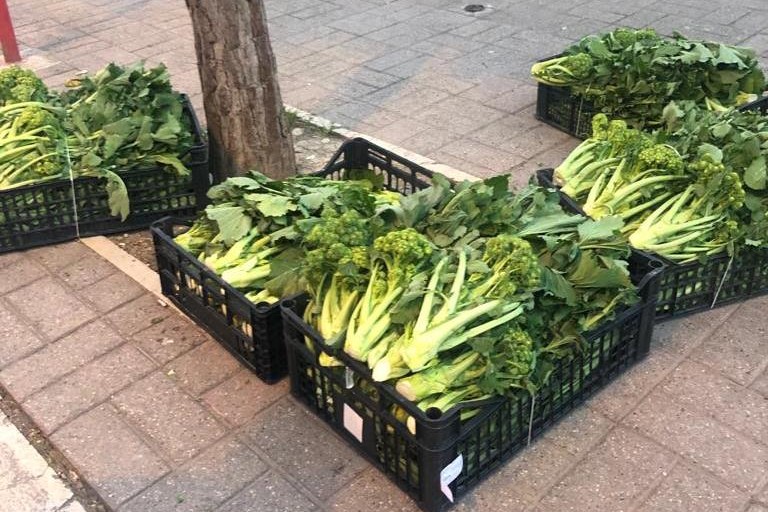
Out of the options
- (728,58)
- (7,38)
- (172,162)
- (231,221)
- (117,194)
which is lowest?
(7,38)

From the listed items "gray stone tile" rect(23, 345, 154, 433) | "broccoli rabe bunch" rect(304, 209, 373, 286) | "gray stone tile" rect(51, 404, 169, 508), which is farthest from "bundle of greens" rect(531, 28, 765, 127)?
"gray stone tile" rect(51, 404, 169, 508)

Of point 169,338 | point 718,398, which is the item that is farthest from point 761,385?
point 169,338

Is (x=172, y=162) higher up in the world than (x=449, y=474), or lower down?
higher up

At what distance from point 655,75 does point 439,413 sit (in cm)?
359

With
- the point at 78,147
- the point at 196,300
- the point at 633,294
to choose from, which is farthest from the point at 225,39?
the point at 633,294

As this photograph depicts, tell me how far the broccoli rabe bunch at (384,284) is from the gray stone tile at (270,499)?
668mm

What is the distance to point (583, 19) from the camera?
8.81 m

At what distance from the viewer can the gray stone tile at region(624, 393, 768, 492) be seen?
11.2ft

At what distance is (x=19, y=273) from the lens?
4855 millimetres

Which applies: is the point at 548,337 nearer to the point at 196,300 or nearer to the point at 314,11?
the point at 196,300

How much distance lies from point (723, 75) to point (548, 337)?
3169mm

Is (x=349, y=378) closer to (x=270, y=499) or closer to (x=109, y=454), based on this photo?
(x=270, y=499)

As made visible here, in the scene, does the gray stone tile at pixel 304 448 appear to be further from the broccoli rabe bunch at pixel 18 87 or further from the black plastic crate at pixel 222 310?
the broccoli rabe bunch at pixel 18 87

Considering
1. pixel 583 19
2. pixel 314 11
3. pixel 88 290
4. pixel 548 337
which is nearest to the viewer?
pixel 548 337
